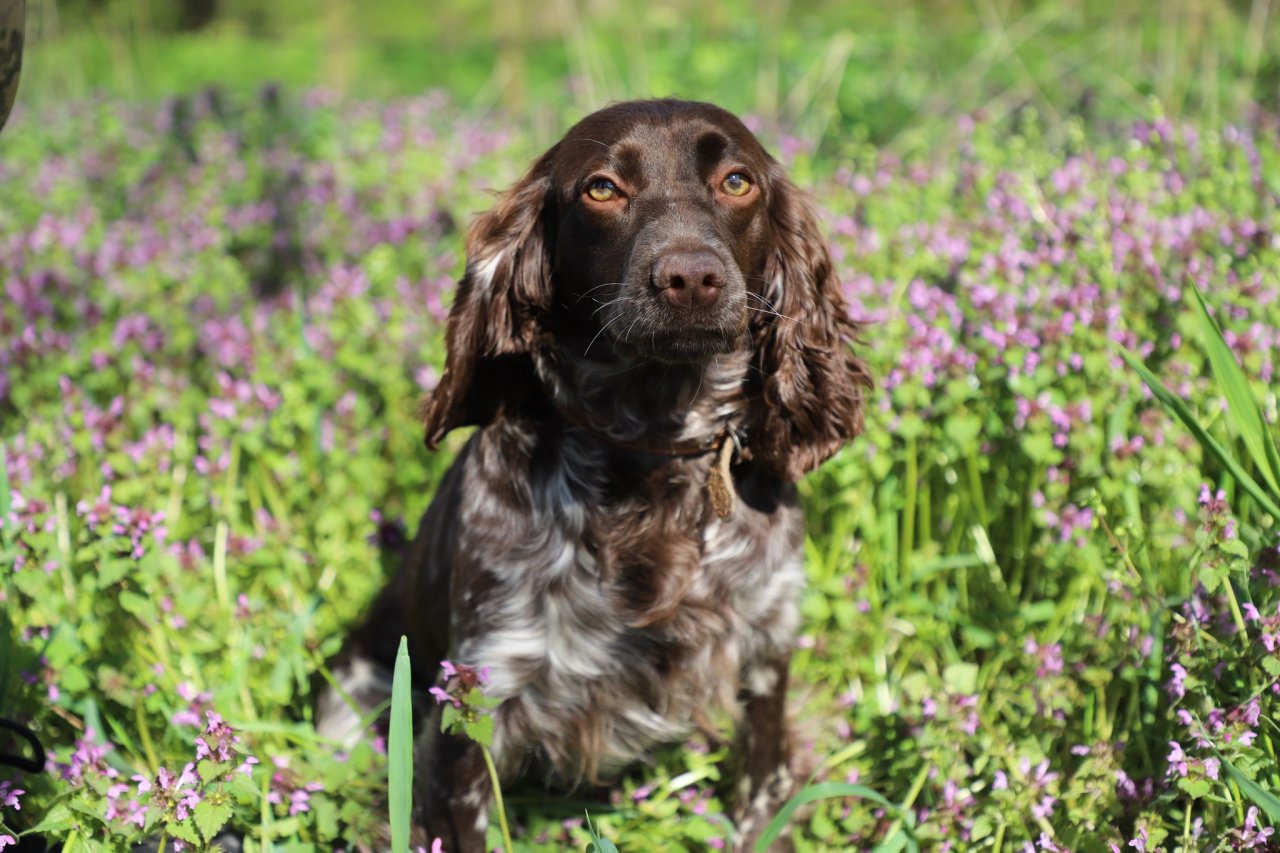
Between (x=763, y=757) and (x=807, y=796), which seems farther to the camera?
(x=763, y=757)

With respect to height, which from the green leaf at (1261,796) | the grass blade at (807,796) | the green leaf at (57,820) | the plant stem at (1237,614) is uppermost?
the plant stem at (1237,614)

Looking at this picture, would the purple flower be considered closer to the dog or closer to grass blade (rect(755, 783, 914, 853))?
grass blade (rect(755, 783, 914, 853))

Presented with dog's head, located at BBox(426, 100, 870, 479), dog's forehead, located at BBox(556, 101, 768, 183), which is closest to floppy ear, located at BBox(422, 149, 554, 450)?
dog's head, located at BBox(426, 100, 870, 479)

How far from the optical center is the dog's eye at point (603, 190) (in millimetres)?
2553

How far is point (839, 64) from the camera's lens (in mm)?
6828

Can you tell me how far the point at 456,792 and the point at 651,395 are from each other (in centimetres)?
95

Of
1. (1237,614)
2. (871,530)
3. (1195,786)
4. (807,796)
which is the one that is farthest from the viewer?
(871,530)

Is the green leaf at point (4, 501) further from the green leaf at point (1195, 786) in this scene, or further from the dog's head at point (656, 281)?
the green leaf at point (1195, 786)

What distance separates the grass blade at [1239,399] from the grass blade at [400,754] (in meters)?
1.52

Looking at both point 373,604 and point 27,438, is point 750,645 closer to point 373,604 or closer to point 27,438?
point 373,604

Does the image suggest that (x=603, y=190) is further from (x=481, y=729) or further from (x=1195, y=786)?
(x=1195, y=786)

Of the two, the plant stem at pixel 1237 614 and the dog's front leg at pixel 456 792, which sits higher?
the plant stem at pixel 1237 614

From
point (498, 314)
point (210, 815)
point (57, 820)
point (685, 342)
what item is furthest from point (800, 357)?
point (57, 820)

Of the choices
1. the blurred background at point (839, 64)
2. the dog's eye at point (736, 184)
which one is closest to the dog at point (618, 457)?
the dog's eye at point (736, 184)
